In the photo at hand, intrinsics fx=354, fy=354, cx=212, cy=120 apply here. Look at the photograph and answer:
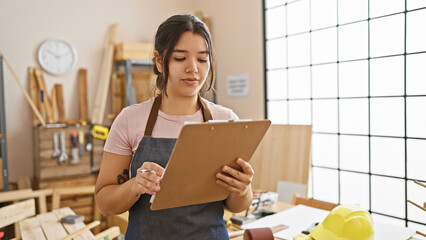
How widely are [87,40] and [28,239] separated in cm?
259

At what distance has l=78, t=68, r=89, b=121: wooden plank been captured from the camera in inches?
→ 149

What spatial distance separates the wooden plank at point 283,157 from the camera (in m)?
2.78

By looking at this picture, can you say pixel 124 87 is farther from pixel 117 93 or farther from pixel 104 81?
pixel 104 81

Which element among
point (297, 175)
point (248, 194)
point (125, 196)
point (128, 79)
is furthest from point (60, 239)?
point (128, 79)

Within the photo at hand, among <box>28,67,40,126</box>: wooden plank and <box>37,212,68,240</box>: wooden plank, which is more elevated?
<box>28,67,40,126</box>: wooden plank

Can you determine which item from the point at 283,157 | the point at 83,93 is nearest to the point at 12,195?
the point at 83,93

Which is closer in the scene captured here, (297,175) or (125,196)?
(125,196)

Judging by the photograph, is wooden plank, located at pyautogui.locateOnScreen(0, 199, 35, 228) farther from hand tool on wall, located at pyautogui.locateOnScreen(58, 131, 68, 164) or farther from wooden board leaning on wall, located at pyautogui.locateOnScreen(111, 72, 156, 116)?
wooden board leaning on wall, located at pyautogui.locateOnScreen(111, 72, 156, 116)

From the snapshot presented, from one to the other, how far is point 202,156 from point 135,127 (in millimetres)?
338

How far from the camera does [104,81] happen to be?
12.6 ft

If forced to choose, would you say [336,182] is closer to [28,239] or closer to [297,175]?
[297,175]

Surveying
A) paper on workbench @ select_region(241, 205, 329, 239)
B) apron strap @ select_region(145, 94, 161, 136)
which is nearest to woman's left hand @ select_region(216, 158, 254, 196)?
apron strap @ select_region(145, 94, 161, 136)

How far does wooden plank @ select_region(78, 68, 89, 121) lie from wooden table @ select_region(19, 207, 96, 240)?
174 cm

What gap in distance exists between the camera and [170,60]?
3.76ft
